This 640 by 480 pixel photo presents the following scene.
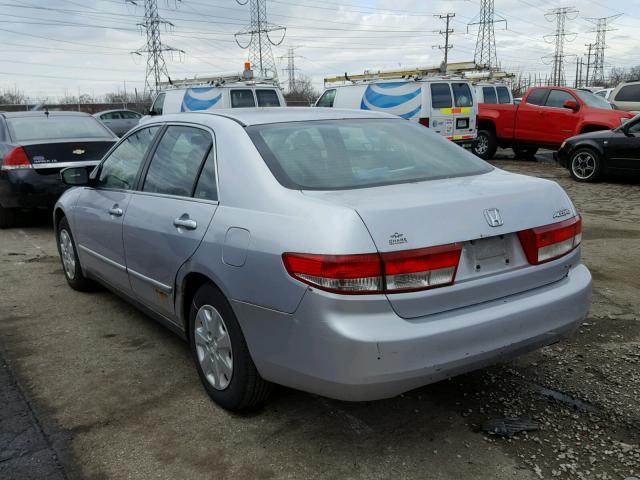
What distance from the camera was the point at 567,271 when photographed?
3.11 meters

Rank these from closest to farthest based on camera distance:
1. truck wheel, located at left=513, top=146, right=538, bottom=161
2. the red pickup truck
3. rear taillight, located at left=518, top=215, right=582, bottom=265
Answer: rear taillight, located at left=518, top=215, right=582, bottom=265 < the red pickup truck < truck wheel, located at left=513, top=146, right=538, bottom=161

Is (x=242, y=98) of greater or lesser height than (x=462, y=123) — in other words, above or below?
above

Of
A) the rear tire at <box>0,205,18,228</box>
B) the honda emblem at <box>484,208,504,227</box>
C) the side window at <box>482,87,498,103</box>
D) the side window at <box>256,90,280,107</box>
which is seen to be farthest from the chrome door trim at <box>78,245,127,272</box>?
the side window at <box>482,87,498,103</box>

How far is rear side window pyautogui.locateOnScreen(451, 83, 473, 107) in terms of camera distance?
47.2 ft

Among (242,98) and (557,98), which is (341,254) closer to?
(242,98)

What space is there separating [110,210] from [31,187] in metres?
4.19

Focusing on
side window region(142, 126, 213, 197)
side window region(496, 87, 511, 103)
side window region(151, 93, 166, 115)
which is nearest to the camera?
side window region(142, 126, 213, 197)

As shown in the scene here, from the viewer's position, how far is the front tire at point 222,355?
117 inches

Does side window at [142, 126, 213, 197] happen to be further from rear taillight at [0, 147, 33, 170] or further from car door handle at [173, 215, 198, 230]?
rear taillight at [0, 147, 33, 170]

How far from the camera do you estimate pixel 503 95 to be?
19125 millimetres

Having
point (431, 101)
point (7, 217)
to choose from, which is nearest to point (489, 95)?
point (431, 101)

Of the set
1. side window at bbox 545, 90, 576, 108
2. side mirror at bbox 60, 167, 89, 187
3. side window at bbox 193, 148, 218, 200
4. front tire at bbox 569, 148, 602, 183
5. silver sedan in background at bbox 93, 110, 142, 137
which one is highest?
side window at bbox 545, 90, 576, 108

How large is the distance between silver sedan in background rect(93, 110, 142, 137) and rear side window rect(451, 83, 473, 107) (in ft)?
39.8

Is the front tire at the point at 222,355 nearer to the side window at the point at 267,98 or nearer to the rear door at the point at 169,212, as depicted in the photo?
the rear door at the point at 169,212
